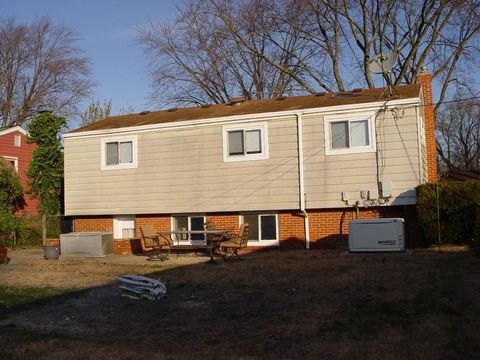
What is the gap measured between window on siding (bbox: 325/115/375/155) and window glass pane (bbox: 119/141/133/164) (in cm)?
623

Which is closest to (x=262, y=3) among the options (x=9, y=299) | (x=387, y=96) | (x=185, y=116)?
(x=185, y=116)

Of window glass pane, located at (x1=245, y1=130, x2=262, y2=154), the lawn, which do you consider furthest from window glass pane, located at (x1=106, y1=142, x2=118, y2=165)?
the lawn

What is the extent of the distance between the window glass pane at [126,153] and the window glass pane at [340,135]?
6.38 m

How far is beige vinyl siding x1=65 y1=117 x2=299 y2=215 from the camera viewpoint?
15773mm

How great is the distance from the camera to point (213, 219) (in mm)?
16812

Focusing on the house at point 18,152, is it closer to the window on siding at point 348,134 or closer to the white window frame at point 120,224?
the white window frame at point 120,224

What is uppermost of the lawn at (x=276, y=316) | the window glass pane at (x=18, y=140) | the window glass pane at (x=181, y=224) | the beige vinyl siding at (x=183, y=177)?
the window glass pane at (x=18, y=140)

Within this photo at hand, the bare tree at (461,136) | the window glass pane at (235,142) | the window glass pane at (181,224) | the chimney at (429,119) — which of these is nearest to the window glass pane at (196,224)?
the window glass pane at (181,224)

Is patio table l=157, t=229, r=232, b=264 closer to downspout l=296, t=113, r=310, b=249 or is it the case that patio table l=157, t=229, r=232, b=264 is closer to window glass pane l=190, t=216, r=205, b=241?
window glass pane l=190, t=216, r=205, b=241

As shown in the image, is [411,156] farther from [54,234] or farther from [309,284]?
[54,234]

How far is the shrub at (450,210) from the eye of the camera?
527 inches

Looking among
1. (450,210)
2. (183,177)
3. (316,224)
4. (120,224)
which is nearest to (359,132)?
(316,224)

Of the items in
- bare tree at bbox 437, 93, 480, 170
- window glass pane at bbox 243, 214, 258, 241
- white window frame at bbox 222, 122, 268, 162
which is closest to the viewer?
white window frame at bbox 222, 122, 268, 162

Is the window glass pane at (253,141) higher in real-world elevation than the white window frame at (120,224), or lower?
higher
